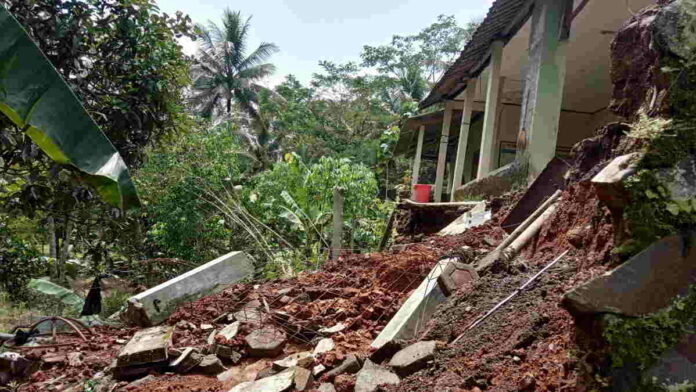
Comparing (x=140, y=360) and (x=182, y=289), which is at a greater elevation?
(x=182, y=289)

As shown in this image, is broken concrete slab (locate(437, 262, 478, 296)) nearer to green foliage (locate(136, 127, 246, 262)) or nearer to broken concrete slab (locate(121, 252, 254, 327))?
broken concrete slab (locate(121, 252, 254, 327))

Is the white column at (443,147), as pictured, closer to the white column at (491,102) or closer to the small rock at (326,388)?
the white column at (491,102)

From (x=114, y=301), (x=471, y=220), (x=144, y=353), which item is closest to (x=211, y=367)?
(x=144, y=353)

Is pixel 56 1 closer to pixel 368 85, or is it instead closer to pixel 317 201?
pixel 317 201

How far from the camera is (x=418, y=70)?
30.5 m

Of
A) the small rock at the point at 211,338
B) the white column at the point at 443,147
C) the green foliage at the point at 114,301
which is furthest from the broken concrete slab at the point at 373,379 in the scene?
the green foliage at the point at 114,301

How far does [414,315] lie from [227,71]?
1166 inches

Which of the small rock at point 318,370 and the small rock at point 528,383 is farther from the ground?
the small rock at point 528,383

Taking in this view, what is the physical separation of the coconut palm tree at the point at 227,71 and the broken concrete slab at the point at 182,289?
24.7 metres

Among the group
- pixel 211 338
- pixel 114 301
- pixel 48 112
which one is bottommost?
pixel 114 301

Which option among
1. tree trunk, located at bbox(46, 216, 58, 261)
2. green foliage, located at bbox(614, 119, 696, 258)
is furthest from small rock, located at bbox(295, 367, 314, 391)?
tree trunk, located at bbox(46, 216, 58, 261)

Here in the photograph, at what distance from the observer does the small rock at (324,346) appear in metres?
3.74

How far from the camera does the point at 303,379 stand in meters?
3.23

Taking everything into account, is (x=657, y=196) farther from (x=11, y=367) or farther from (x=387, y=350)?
(x=11, y=367)
